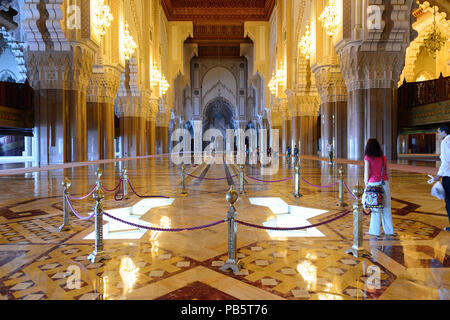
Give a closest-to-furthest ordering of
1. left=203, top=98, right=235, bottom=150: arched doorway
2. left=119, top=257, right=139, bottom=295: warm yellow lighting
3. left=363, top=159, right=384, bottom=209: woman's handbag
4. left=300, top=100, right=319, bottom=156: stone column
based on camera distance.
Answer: left=119, top=257, right=139, bottom=295: warm yellow lighting
left=363, top=159, right=384, bottom=209: woman's handbag
left=300, top=100, right=319, bottom=156: stone column
left=203, top=98, right=235, bottom=150: arched doorway

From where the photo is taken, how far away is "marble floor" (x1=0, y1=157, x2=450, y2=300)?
6.35 ft

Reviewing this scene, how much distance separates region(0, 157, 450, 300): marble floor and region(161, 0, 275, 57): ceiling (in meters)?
21.6

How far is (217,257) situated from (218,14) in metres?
24.2

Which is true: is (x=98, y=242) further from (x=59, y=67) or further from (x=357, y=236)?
(x=59, y=67)

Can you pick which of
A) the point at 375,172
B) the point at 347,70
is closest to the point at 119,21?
the point at 347,70

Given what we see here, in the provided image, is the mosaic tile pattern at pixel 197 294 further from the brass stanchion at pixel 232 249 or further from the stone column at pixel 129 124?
the stone column at pixel 129 124

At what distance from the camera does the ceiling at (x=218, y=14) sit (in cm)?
2356

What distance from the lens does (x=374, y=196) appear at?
2.99 meters

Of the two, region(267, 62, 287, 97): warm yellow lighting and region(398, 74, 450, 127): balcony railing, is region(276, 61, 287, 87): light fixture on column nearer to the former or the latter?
region(267, 62, 287, 97): warm yellow lighting

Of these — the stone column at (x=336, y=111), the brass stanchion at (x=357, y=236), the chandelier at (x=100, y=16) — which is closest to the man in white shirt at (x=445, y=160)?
the brass stanchion at (x=357, y=236)

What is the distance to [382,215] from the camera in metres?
3.09

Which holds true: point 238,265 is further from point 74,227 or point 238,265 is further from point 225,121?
point 225,121

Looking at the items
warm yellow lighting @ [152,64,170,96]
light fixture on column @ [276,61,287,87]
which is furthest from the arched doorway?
light fixture on column @ [276,61,287,87]
